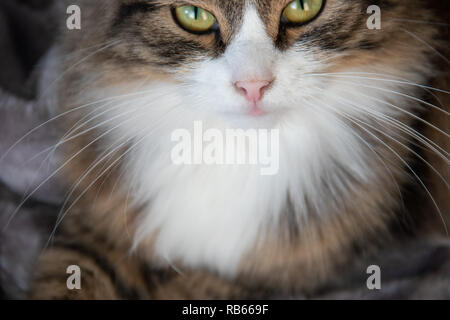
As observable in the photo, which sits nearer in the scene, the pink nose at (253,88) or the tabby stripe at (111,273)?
the pink nose at (253,88)

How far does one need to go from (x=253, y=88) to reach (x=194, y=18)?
17cm

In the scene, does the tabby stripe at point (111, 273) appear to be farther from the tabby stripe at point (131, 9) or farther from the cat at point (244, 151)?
the tabby stripe at point (131, 9)

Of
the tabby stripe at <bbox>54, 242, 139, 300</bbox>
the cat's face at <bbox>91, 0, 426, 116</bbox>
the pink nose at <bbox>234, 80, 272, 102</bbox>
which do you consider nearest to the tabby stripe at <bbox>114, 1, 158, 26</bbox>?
the cat's face at <bbox>91, 0, 426, 116</bbox>

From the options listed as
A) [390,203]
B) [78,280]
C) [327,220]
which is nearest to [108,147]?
[78,280]

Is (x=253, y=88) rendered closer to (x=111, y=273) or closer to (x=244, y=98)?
(x=244, y=98)

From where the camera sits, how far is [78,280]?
3.24ft

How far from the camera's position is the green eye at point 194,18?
80cm

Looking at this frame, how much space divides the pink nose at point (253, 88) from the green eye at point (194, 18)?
0.13 m

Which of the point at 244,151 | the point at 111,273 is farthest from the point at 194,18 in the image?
the point at 111,273

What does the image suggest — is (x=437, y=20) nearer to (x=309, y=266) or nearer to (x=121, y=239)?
(x=309, y=266)

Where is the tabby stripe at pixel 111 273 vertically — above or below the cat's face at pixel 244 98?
below

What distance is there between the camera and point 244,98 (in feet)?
2.50

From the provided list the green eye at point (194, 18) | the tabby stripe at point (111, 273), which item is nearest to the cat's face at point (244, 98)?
the green eye at point (194, 18)
